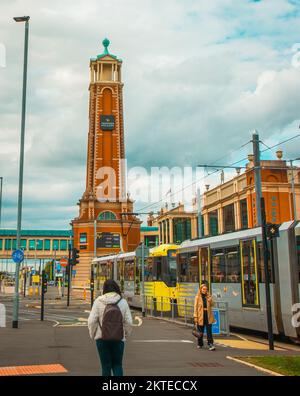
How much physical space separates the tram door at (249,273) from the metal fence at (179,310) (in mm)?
835

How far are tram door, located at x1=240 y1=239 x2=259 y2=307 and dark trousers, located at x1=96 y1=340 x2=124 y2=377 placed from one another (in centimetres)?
999

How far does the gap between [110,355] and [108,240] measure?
228ft

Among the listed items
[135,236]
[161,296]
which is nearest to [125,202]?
[135,236]

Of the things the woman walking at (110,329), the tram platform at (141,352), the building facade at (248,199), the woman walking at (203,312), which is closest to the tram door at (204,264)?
the tram platform at (141,352)

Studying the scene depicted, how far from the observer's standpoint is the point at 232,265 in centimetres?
1822

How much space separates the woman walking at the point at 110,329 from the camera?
24.0ft

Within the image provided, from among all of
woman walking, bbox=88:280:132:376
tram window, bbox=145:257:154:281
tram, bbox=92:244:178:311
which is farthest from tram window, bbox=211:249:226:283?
woman walking, bbox=88:280:132:376

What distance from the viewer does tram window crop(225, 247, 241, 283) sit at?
17.8m

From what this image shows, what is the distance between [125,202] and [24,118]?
193ft

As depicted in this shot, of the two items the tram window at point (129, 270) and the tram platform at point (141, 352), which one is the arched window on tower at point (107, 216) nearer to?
the tram window at point (129, 270)

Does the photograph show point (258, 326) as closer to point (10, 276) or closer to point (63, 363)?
point (63, 363)

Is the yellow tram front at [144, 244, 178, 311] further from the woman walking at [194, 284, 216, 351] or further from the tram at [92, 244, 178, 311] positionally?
the woman walking at [194, 284, 216, 351]

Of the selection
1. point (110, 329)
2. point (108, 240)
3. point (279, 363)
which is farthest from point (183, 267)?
point (108, 240)

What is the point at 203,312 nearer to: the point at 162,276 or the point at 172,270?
the point at 172,270
